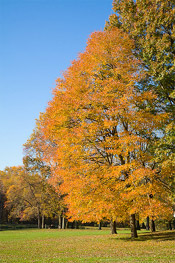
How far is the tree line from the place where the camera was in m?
14.3

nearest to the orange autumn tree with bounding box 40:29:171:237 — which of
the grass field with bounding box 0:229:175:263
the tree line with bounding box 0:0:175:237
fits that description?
the tree line with bounding box 0:0:175:237

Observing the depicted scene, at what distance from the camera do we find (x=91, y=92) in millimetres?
16531

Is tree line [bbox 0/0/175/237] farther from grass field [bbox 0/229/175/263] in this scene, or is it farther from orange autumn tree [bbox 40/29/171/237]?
grass field [bbox 0/229/175/263]

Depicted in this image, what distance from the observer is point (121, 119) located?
15328 millimetres

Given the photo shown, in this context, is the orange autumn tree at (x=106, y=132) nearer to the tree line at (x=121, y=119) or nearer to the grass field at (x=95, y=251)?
the tree line at (x=121, y=119)

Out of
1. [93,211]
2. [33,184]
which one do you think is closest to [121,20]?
[93,211]

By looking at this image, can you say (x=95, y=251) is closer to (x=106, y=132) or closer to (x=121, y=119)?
(x=106, y=132)

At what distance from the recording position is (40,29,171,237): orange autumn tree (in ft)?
46.5

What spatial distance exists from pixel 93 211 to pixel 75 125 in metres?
Answer: 5.89

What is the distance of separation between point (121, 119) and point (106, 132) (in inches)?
53.4

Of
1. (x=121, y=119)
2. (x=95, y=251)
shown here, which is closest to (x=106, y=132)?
(x=121, y=119)

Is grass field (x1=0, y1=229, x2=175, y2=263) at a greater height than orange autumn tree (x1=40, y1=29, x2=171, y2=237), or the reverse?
orange autumn tree (x1=40, y1=29, x2=171, y2=237)

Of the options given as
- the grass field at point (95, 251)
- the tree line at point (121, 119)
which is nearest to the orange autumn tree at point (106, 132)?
the tree line at point (121, 119)

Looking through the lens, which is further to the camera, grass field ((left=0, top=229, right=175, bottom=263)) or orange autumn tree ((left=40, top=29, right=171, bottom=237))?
orange autumn tree ((left=40, top=29, right=171, bottom=237))
